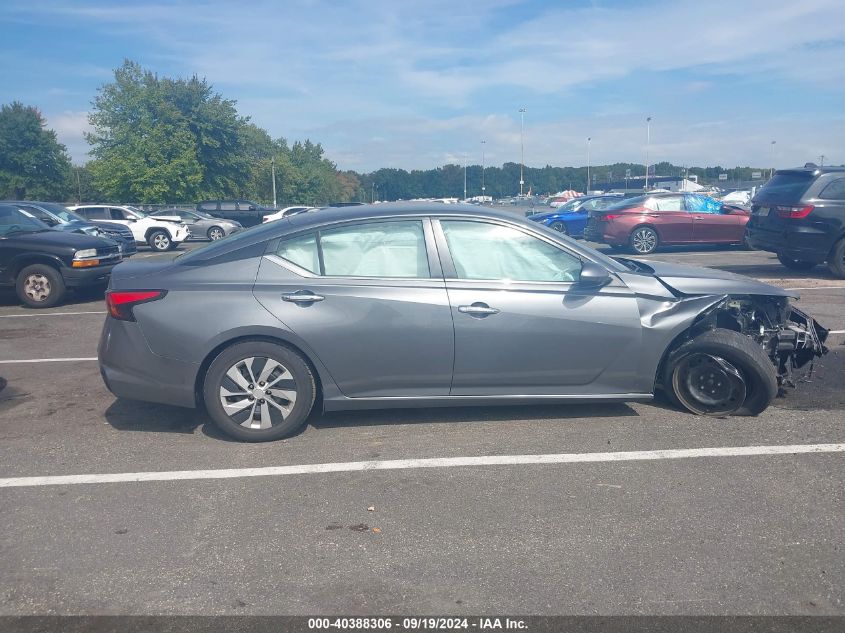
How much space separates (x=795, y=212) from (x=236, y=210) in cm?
3356

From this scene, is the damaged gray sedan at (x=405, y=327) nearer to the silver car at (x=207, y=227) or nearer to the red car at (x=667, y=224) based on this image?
the red car at (x=667, y=224)

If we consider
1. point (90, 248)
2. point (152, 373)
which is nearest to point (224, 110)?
point (90, 248)

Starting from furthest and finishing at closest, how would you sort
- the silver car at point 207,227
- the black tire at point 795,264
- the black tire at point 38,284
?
1. the silver car at point 207,227
2. the black tire at point 795,264
3. the black tire at point 38,284

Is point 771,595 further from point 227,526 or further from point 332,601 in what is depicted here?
point 227,526

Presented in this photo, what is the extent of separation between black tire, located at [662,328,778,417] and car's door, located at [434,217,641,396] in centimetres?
44

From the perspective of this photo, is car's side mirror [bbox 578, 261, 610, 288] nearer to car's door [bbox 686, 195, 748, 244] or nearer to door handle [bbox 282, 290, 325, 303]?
door handle [bbox 282, 290, 325, 303]

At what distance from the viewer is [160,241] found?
2652 cm

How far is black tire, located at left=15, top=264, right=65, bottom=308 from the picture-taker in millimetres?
11492

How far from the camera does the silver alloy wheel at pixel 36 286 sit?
11508 millimetres

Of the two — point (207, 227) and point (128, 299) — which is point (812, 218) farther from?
point (207, 227)

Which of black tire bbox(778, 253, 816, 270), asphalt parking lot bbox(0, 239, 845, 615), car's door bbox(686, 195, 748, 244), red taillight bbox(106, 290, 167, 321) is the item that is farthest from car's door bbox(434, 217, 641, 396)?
car's door bbox(686, 195, 748, 244)

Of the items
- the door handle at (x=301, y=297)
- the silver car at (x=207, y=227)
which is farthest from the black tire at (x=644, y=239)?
the silver car at (x=207, y=227)

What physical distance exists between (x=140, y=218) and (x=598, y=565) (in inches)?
1036

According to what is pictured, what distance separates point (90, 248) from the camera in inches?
465
